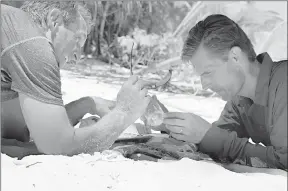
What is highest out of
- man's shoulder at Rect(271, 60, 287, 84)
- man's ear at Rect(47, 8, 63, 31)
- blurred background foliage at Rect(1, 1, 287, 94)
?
man's ear at Rect(47, 8, 63, 31)

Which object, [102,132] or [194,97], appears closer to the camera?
[102,132]

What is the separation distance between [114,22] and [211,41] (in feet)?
19.4

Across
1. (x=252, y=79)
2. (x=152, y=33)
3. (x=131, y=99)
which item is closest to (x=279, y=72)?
(x=252, y=79)

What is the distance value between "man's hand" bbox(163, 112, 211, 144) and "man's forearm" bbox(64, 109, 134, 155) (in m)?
0.16

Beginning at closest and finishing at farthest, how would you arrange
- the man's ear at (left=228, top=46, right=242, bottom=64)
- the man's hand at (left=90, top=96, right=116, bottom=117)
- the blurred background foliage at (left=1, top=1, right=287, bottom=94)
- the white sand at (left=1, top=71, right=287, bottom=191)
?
1. the white sand at (left=1, top=71, right=287, bottom=191)
2. the man's ear at (left=228, top=46, right=242, bottom=64)
3. the man's hand at (left=90, top=96, right=116, bottom=117)
4. the blurred background foliage at (left=1, top=1, right=287, bottom=94)

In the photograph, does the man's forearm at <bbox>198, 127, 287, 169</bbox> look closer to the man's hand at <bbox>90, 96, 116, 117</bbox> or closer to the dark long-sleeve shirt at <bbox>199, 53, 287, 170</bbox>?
the dark long-sleeve shirt at <bbox>199, 53, 287, 170</bbox>

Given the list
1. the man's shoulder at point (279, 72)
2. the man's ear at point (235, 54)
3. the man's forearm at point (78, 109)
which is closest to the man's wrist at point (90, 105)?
the man's forearm at point (78, 109)

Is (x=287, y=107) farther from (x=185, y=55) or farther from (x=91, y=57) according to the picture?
(x=91, y=57)

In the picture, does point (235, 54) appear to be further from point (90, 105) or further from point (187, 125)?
Answer: point (90, 105)

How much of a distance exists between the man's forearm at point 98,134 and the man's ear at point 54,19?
0.39 meters

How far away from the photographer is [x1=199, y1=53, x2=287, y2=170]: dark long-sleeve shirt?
4.58 feet

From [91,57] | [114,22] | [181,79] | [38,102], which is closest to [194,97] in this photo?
[181,79]

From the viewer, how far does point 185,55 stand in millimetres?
1675

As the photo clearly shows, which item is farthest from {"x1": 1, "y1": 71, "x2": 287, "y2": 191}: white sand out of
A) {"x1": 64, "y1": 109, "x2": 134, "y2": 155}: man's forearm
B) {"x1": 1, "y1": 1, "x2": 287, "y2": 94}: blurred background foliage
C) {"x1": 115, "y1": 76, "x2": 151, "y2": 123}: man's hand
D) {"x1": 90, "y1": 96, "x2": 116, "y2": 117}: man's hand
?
{"x1": 1, "y1": 1, "x2": 287, "y2": 94}: blurred background foliage
